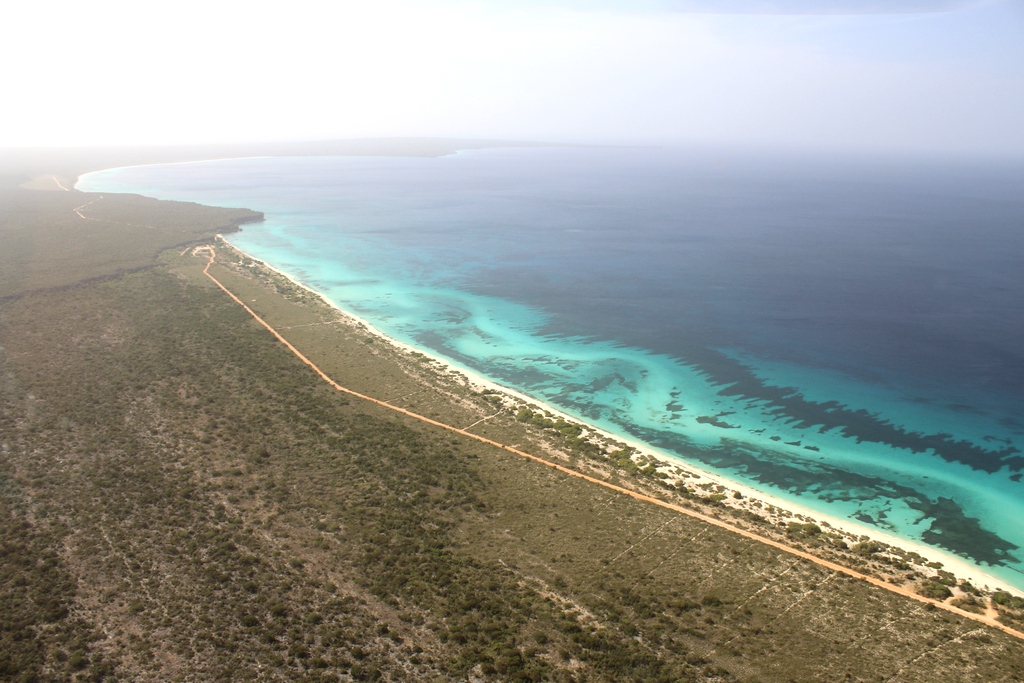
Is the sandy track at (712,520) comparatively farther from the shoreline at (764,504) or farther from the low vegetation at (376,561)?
the shoreline at (764,504)

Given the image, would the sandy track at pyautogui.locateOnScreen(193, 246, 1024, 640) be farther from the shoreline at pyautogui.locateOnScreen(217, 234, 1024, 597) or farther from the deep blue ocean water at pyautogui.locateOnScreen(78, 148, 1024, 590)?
the deep blue ocean water at pyautogui.locateOnScreen(78, 148, 1024, 590)

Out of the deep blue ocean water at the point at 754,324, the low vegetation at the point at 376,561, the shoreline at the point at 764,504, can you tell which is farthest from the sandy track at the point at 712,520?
the deep blue ocean water at the point at 754,324

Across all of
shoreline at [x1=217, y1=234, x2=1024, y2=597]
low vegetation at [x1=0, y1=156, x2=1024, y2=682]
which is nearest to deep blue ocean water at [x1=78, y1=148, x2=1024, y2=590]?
shoreline at [x1=217, y1=234, x2=1024, y2=597]

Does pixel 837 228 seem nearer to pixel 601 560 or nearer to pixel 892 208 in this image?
pixel 892 208

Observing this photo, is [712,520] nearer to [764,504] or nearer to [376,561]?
[764,504]

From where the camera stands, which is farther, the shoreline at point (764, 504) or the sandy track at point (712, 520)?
the shoreline at point (764, 504)

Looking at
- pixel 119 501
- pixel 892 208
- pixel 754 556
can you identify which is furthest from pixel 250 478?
pixel 892 208

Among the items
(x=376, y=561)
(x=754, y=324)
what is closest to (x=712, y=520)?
(x=376, y=561)

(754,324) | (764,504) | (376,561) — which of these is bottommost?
(376,561)
